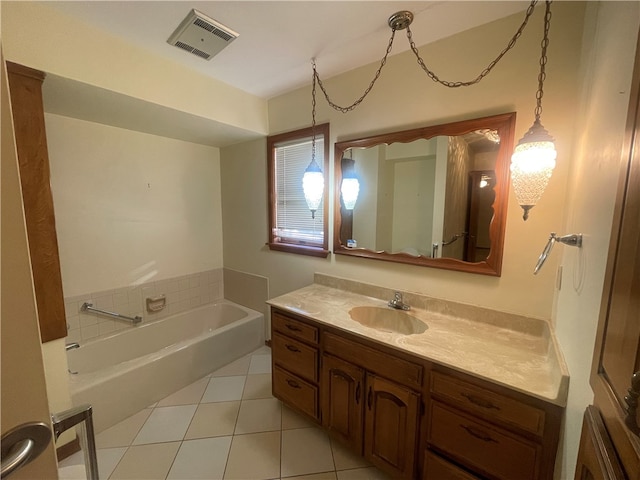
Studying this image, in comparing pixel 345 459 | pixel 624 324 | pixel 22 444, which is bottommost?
pixel 345 459

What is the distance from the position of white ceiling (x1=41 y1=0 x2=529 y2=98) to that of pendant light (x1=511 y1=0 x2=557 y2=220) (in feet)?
1.60

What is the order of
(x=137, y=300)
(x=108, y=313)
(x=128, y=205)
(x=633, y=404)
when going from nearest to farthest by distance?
(x=633, y=404)
(x=108, y=313)
(x=128, y=205)
(x=137, y=300)

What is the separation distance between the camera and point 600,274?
0.73 m

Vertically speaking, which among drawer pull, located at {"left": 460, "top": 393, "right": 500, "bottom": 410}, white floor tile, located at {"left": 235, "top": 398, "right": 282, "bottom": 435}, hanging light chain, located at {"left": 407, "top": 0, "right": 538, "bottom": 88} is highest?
hanging light chain, located at {"left": 407, "top": 0, "right": 538, "bottom": 88}

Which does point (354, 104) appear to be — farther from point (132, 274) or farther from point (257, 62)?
point (132, 274)

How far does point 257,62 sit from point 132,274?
84.4 inches

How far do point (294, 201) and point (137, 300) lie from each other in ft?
5.80

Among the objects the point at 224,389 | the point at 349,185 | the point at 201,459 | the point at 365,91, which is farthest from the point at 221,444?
the point at 365,91

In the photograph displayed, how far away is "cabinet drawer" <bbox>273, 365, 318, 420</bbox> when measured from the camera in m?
1.68

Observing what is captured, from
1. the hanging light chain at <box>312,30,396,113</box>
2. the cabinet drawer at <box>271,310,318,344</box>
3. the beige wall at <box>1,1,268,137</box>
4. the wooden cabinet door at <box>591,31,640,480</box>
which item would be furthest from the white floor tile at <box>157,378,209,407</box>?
the hanging light chain at <box>312,30,396,113</box>

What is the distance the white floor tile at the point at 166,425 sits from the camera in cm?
170

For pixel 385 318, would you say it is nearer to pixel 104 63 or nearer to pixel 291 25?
pixel 291 25

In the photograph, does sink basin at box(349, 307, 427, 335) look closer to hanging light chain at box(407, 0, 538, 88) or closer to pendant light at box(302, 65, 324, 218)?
pendant light at box(302, 65, 324, 218)

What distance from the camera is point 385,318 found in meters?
1.79
